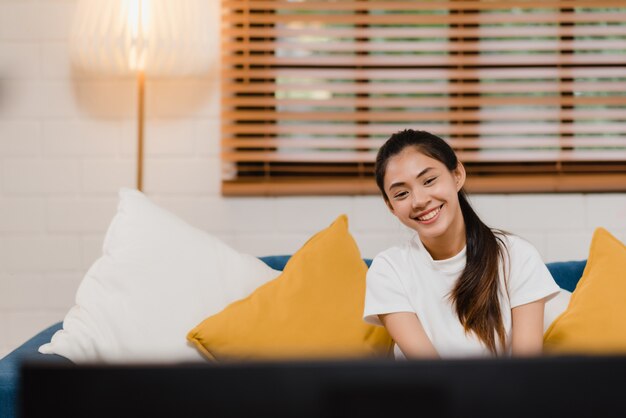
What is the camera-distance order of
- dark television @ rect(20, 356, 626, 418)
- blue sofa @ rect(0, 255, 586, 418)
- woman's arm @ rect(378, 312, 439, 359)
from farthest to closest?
woman's arm @ rect(378, 312, 439, 359)
blue sofa @ rect(0, 255, 586, 418)
dark television @ rect(20, 356, 626, 418)

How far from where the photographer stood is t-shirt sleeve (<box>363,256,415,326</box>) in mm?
1429

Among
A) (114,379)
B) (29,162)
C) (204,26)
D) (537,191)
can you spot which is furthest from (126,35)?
(114,379)

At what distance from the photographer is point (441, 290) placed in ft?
4.82

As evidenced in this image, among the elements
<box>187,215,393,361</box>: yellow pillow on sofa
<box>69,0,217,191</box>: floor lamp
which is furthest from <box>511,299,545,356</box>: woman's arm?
<box>69,0,217,191</box>: floor lamp

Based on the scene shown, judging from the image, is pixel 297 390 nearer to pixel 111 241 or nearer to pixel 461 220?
pixel 461 220

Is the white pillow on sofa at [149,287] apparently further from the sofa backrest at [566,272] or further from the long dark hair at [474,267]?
the long dark hair at [474,267]

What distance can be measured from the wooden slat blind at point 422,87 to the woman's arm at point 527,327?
0.77 metres

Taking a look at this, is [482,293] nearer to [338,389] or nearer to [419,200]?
[419,200]

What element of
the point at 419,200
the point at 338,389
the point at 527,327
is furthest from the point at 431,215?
the point at 338,389

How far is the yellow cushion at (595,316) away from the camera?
1.48 meters

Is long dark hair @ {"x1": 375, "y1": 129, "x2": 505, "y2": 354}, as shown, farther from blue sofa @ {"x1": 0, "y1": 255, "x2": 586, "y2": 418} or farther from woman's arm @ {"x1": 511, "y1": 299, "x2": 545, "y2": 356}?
blue sofa @ {"x1": 0, "y1": 255, "x2": 586, "y2": 418}

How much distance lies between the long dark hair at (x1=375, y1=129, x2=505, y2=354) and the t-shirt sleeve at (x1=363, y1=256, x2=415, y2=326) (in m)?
0.11

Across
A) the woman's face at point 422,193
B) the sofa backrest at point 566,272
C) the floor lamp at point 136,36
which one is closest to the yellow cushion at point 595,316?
the sofa backrest at point 566,272

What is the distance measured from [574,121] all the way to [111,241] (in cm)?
148
